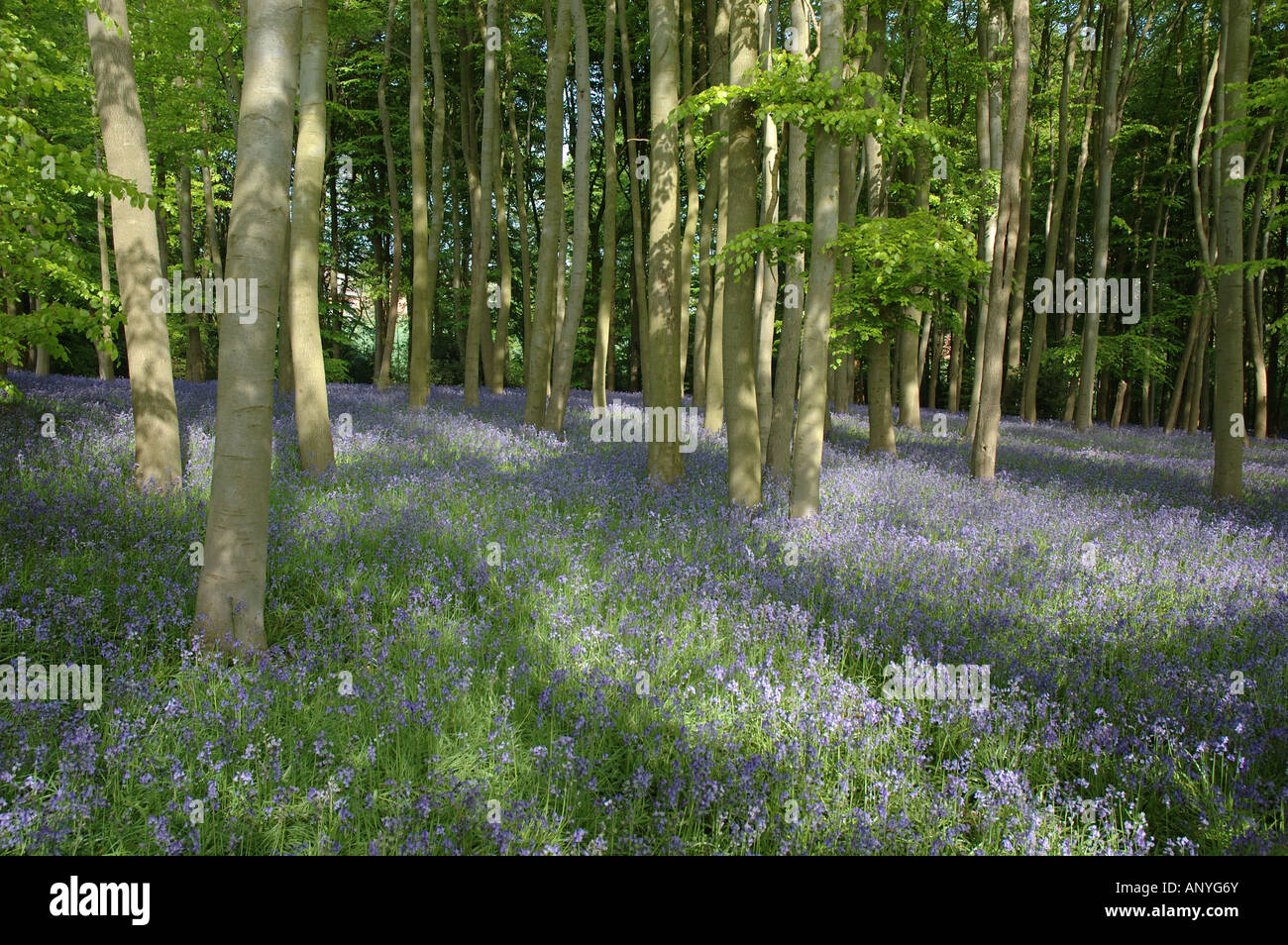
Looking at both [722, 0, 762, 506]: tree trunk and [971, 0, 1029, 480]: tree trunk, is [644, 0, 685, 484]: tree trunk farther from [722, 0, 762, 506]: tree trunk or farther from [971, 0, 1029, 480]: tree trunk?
[971, 0, 1029, 480]: tree trunk

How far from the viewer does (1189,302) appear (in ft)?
74.1

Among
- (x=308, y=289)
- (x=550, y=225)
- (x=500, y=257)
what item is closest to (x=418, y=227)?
(x=550, y=225)

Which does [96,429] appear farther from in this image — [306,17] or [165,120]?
[165,120]

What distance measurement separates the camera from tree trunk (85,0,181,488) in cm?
696

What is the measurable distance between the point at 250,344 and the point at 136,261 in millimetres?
4612

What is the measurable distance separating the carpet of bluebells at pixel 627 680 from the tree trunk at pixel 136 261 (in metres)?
0.54

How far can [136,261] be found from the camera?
23.4 ft

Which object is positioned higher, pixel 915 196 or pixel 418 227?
pixel 915 196

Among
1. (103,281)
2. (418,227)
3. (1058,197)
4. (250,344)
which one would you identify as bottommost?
(250,344)

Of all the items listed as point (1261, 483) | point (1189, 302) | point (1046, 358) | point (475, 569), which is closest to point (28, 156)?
point (475, 569)

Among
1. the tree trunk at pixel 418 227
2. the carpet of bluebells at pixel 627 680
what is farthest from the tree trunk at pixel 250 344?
the tree trunk at pixel 418 227

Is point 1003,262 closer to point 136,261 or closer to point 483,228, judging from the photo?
point 483,228

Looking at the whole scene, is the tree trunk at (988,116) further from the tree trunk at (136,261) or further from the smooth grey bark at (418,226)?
the tree trunk at (136,261)

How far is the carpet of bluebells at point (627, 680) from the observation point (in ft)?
9.28
